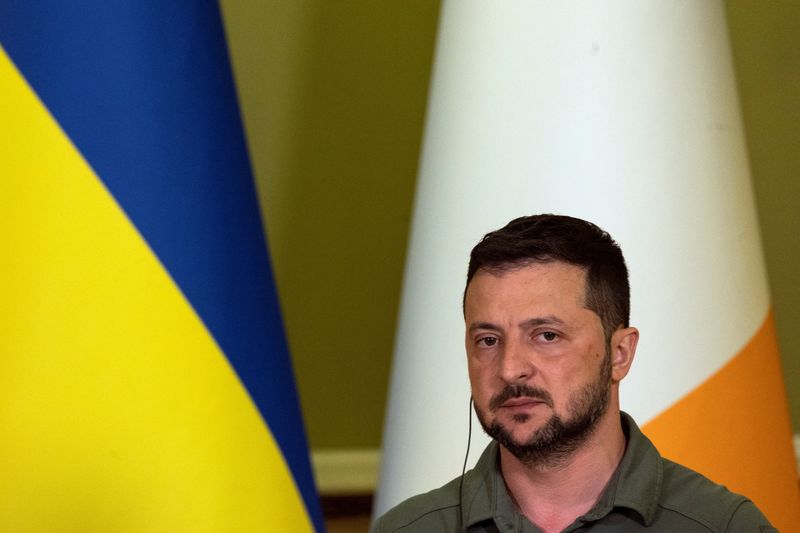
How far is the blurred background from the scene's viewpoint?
1.88m

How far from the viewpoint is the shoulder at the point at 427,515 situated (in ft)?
2.53

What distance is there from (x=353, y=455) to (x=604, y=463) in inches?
45.7

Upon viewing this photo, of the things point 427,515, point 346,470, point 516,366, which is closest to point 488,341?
point 516,366

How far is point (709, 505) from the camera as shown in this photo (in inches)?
28.3

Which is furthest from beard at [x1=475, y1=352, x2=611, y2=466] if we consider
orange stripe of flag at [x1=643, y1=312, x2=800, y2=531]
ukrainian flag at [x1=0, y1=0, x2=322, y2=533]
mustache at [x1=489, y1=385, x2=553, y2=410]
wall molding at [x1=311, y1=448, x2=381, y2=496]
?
wall molding at [x1=311, y1=448, x2=381, y2=496]

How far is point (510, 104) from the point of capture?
1.22 metres

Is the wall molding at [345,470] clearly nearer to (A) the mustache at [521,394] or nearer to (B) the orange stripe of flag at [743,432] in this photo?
(B) the orange stripe of flag at [743,432]

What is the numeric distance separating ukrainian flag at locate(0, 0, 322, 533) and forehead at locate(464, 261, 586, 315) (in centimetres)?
56

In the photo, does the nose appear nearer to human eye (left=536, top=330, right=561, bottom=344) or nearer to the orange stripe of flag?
human eye (left=536, top=330, right=561, bottom=344)

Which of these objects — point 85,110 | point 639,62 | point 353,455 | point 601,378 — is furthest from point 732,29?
point 601,378

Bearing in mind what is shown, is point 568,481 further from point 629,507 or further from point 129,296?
point 129,296

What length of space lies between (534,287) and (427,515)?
183 mm

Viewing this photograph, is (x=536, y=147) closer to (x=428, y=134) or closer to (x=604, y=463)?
(x=428, y=134)

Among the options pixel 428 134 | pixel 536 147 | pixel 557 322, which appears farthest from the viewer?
pixel 428 134
